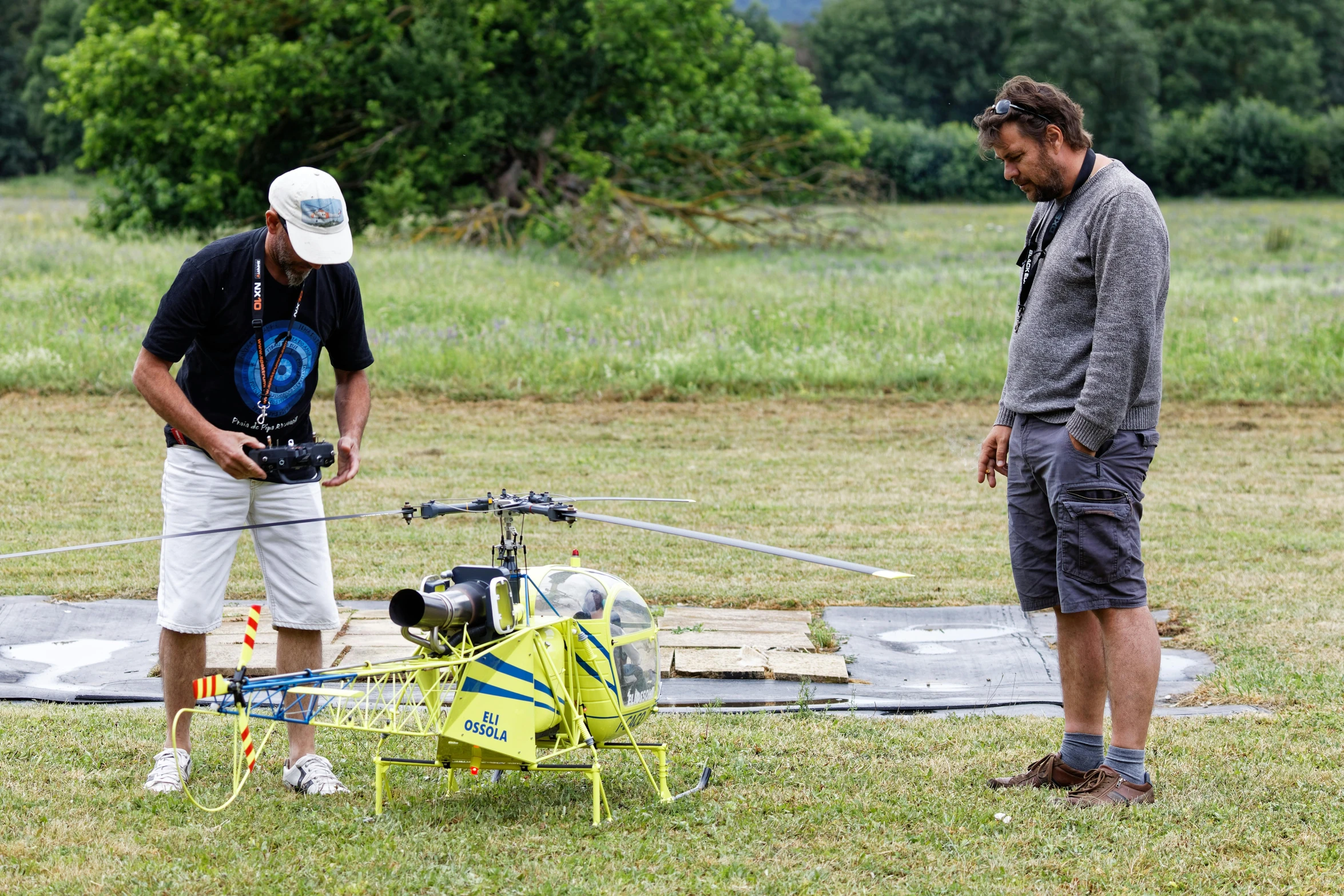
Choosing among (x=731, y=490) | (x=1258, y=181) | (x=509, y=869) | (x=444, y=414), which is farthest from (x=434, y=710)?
(x=1258, y=181)

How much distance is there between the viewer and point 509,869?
348 centimetres

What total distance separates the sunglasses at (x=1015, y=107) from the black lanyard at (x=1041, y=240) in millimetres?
186

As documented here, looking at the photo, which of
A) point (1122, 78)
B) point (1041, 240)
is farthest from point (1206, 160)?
point (1041, 240)

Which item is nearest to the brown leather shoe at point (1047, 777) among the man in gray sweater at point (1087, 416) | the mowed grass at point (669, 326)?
the man in gray sweater at point (1087, 416)

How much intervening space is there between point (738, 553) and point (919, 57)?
8576 centimetres

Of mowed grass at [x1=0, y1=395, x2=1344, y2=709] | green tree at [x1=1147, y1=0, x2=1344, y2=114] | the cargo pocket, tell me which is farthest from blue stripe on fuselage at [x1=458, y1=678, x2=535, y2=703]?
→ green tree at [x1=1147, y1=0, x2=1344, y2=114]

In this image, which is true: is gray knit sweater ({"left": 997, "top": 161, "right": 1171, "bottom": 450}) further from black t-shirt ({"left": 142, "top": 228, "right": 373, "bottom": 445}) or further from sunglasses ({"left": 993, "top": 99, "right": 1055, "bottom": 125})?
black t-shirt ({"left": 142, "top": 228, "right": 373, "bottom": 445})

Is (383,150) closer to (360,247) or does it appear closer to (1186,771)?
(360,247)

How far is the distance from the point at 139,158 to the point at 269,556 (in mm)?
22731

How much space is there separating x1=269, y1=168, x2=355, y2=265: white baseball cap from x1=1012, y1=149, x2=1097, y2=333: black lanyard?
2.00 meters

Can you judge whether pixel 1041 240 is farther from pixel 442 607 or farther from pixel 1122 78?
pixel 1122 78

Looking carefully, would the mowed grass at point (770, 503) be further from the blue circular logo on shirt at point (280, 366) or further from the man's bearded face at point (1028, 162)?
the blue circular logo on shirt at point (280, 366)

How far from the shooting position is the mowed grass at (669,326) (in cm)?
1291

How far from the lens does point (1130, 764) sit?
399 centimetres
